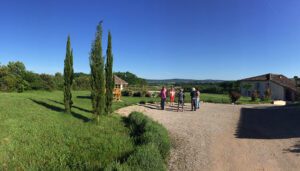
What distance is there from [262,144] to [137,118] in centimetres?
570

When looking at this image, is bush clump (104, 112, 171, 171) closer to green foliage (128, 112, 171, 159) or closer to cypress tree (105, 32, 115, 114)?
green foliage (128, 112, 171, 159)

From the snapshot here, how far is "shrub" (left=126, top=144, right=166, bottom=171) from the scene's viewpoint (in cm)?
598

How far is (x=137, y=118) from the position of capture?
40.6 ft

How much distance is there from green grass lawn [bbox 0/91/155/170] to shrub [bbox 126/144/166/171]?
858mm

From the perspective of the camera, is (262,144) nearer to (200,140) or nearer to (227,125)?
(200,140)

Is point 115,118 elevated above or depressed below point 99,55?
below

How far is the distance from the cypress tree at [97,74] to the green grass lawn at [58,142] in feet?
2.71

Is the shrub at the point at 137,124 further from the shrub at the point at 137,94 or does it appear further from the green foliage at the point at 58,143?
the shrub at the point at 137,94

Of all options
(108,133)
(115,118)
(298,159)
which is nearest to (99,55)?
(115,118)

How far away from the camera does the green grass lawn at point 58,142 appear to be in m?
7.12

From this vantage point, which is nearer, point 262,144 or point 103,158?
point 103,158

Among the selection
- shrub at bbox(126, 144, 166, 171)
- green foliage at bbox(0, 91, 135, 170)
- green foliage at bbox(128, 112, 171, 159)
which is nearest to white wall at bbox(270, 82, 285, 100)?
green foliage at bbox(0, 91, 135, 170)

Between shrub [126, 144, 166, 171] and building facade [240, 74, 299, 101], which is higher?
building facade [240, 74, 299, 101]

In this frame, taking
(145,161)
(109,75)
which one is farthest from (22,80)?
(145,161)
